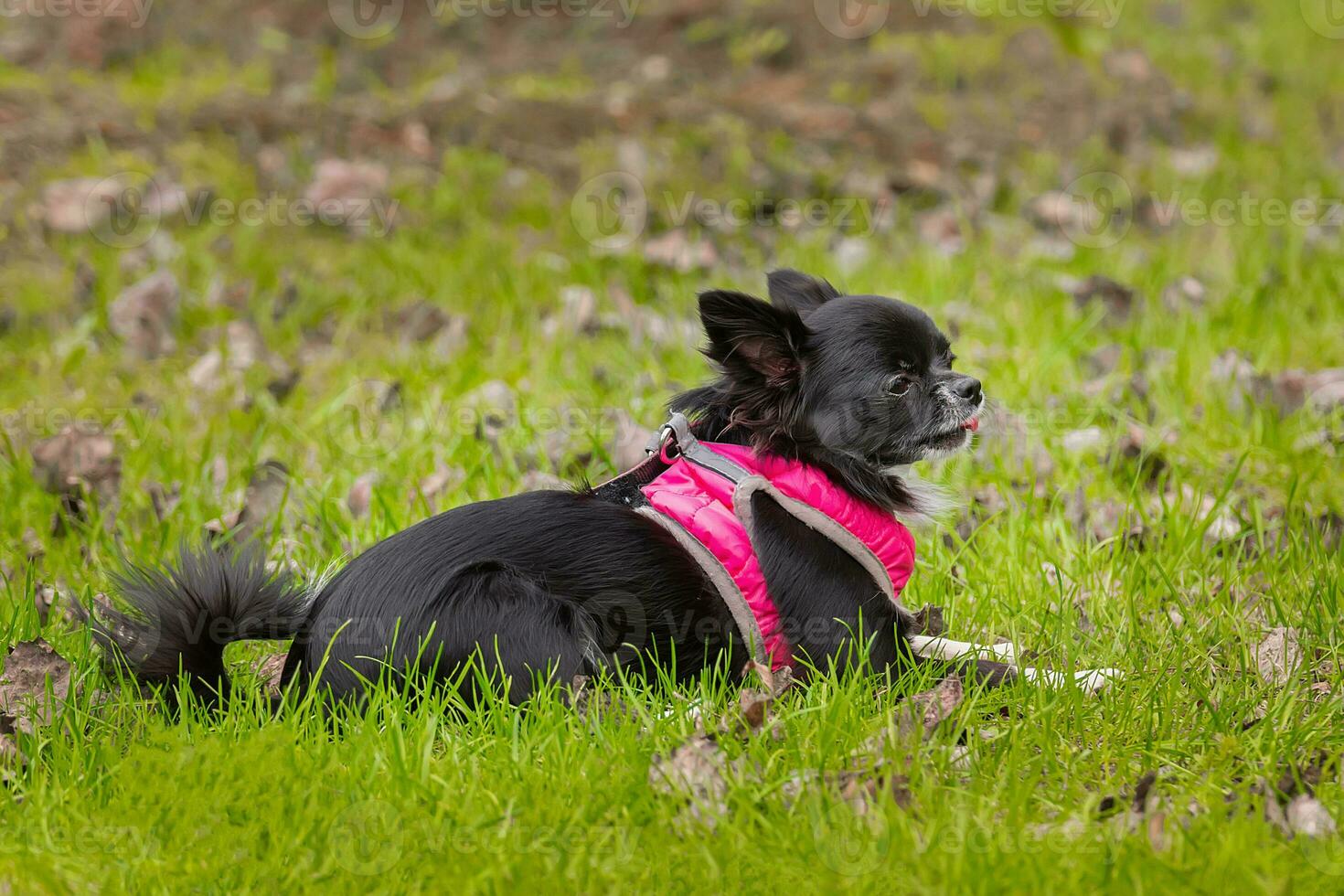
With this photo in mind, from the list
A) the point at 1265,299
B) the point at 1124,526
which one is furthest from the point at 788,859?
the point at 1265,299

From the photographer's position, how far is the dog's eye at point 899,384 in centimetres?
296

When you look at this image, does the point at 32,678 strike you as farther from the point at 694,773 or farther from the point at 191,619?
the point at 694,773

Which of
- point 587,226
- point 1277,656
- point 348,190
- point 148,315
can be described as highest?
point 348,190

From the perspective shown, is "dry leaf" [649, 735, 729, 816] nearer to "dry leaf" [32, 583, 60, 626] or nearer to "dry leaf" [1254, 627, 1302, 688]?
"dry leaf" [1254, 627, 1302, 688]

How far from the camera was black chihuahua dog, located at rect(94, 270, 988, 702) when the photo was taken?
2.59 m

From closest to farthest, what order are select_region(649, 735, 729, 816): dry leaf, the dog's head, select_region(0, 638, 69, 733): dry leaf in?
select_region(649, 735, 729, 816): dry leaf < select_region(0, 638, 69, 733): dry leaf < the dog's head

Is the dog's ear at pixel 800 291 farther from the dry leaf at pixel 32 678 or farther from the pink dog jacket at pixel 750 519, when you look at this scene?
the dry leaf at pixel 32 678

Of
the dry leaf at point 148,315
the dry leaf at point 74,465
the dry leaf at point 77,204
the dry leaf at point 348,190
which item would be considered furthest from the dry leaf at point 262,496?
the dry leaf at point 77,204

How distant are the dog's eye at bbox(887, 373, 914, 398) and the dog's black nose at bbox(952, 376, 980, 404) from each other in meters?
0.11

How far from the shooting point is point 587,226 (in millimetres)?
6129

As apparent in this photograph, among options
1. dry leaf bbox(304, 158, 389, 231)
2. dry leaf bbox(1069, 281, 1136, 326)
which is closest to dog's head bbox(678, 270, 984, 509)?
dry leaf bbox(1069, 281, 1136, 326)

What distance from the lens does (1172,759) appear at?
2434 millimetres

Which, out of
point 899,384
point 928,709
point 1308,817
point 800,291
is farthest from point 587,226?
point 1308,817

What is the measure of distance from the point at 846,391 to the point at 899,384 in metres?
0.15
